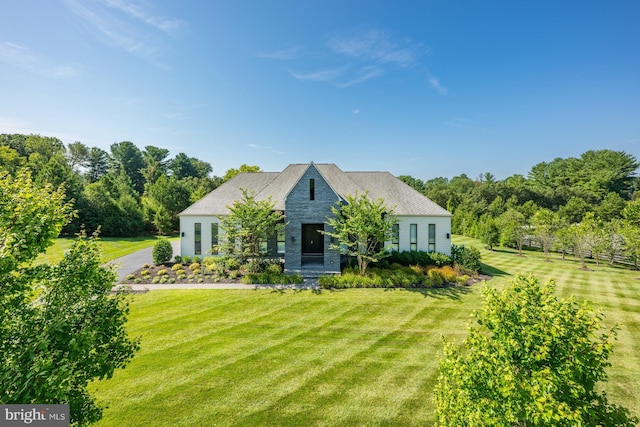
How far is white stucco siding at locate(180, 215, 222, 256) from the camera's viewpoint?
75.8 ft

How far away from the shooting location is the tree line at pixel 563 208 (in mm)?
24953

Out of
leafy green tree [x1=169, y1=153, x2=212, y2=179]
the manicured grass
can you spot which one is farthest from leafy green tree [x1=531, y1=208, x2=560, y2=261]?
leafy green tree [x1=169, y1=153, x2=212, y2=179]

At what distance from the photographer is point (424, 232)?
2305 centimetres

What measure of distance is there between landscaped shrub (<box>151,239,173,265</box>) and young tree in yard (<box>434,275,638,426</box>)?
23.1 metres

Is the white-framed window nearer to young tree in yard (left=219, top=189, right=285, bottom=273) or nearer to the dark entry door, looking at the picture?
the dark entry door

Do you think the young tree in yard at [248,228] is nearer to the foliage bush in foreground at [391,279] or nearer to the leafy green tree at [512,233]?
the foliage bush in foreground at [391,279]

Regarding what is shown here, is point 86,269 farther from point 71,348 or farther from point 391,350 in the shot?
point 391,350

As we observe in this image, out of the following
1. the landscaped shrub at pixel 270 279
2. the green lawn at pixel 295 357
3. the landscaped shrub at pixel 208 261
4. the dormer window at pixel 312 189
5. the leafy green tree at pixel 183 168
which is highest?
the leafy green tree at pixel 183 168

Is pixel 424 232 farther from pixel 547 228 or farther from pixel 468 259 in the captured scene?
pixel 547 228

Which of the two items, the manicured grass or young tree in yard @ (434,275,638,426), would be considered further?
the manicured grass

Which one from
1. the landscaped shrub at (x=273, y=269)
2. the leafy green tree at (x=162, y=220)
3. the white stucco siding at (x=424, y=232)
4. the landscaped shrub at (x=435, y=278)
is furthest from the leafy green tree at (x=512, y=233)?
the leafy green tree at (x=162, y=220)

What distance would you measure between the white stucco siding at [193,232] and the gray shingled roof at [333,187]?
0.49 meters

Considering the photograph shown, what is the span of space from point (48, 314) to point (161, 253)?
65.0ft

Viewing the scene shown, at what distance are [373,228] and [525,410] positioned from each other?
13.9 m
